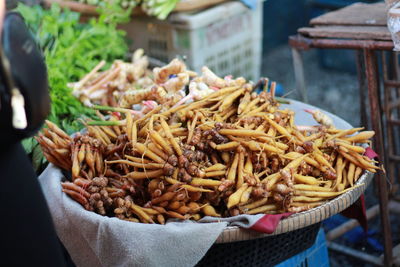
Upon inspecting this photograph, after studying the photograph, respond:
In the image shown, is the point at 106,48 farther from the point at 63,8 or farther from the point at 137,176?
the point at 137,176

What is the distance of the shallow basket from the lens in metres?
1.96

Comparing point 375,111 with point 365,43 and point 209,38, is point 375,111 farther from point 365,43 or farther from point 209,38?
point 209,38

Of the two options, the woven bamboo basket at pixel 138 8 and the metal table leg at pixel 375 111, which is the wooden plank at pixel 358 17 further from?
the woven bamboo basket at pixel 138 8

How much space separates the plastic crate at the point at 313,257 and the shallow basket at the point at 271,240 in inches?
1.2

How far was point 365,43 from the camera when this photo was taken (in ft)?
8.86

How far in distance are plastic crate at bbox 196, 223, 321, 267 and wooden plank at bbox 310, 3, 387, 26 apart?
4.19 feet

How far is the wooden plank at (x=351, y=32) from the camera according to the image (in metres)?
2.68

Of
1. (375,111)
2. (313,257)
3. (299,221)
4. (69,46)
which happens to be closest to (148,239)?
(299,221)

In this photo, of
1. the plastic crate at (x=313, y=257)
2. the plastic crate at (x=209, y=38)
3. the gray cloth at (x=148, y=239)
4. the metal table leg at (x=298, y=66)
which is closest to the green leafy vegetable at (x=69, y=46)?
the plastic crate at (x=209, y=38)

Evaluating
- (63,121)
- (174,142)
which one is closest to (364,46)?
(174,142)

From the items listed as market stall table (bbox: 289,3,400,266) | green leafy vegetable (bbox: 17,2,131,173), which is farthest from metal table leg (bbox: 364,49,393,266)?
green leafy vegetable (bbox: 17,2,131,173)

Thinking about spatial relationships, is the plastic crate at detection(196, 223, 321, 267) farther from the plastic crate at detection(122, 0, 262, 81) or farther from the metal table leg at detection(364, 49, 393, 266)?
the plastic crate at detection(122, 0, 262, 81)

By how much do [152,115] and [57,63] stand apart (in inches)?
64.0

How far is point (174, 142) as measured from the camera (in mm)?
2168
